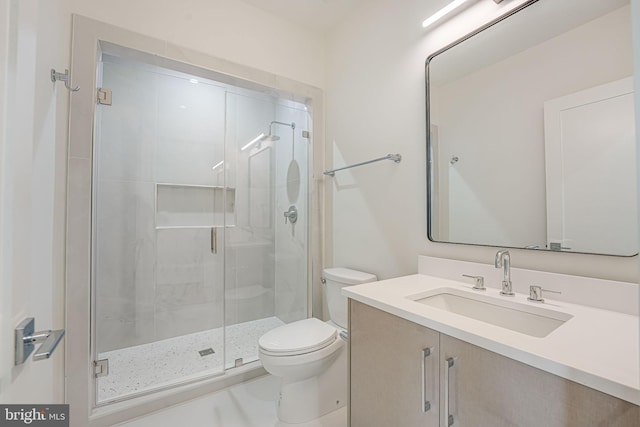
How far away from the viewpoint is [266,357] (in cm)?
143

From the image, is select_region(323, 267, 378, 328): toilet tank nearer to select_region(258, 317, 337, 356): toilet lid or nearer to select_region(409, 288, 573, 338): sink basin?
select_region(258, 317, 337, 356): toilet lid

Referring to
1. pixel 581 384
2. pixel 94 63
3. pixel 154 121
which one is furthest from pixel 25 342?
pixel 154 121

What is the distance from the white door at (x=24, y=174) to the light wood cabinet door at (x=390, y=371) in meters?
1.00

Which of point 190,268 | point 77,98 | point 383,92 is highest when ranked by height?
point 383,92

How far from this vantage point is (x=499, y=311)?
42.3 inches

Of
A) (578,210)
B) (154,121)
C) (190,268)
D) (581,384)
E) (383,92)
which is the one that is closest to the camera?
(581,384)

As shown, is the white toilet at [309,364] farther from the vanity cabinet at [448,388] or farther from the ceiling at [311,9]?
the ceiling at [311,9]

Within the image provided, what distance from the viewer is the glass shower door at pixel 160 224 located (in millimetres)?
2156

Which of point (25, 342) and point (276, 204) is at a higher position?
point (276, 204)

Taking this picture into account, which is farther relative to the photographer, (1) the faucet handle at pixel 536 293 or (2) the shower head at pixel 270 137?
(2) the shower head at pixel 270 137

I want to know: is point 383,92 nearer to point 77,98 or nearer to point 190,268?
point 77,98

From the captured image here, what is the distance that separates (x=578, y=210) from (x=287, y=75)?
6.34 ft

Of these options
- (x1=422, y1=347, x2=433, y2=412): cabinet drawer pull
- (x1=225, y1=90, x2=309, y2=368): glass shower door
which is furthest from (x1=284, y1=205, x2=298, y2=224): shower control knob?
(x1=422, y1=347, x2=433, y2=412): cabinet drawer pull

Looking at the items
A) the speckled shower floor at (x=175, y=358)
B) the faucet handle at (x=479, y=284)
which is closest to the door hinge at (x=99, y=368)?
the speckled shower floor at (x=175, y=358)
